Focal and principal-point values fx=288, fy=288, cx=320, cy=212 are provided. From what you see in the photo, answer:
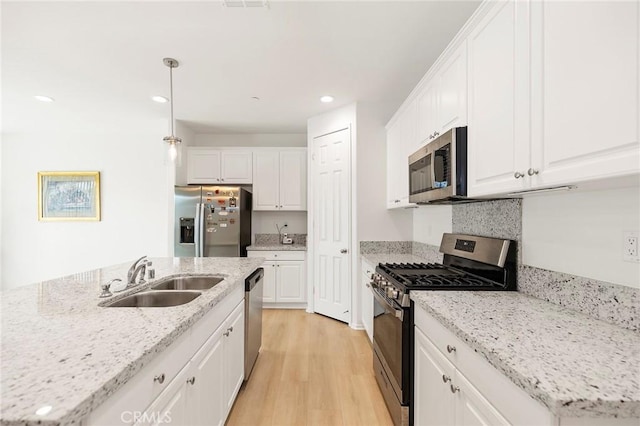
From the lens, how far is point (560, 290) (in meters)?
1.33

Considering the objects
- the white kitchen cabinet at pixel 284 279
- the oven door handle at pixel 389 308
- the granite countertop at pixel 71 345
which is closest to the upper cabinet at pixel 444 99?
the oven door handle at pixel 389 308

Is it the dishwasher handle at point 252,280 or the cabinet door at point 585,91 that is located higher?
the cabinet door at point 585,91

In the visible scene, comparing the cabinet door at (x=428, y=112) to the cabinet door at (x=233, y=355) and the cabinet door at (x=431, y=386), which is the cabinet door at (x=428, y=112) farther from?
the cabinet door at (x=233, y=355)

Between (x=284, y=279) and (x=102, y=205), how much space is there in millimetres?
3282

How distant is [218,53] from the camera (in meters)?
2.42

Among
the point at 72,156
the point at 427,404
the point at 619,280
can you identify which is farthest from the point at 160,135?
the point at 619,280

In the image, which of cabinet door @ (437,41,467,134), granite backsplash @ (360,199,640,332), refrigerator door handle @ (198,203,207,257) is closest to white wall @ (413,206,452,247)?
granite backsplash @ (360,199,640,332)

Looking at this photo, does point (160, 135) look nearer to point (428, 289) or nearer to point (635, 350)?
point (428, 289)

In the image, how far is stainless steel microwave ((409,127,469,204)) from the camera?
1614 millimetres

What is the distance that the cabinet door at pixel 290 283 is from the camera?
4.07m

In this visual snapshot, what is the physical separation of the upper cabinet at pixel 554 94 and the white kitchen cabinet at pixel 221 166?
138 inches

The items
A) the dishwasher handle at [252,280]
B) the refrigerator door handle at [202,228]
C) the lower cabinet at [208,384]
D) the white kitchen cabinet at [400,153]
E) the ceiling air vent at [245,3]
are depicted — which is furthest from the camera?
the refrigerator door handle at [202,228]

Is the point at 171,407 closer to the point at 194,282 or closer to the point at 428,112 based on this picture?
the point at 194,282

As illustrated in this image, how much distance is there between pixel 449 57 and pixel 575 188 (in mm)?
1121
